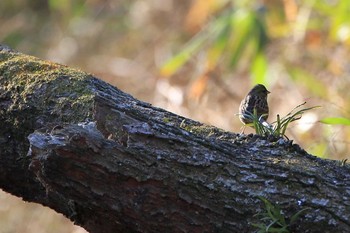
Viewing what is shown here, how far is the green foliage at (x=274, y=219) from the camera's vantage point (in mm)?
2117

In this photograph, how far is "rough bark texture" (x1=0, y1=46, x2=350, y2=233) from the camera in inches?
82.9

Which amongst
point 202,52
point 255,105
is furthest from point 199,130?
point 202,52

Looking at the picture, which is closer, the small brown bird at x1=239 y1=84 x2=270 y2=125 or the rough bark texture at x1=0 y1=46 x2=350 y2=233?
the rough bark texture at x1=0 y1=46 x2=350 y2=233

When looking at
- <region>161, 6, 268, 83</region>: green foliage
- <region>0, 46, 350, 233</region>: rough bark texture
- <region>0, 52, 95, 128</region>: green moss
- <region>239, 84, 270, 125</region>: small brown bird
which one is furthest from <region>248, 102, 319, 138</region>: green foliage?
<region>161, 6, 268, 83</region>: green foliage

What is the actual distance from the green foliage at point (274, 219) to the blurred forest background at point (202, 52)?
2.78 m

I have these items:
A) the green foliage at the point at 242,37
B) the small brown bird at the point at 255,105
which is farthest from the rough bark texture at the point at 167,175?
the green foliage at the point at 242,37

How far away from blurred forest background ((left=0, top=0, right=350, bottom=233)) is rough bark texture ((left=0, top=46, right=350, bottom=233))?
268 centimetres

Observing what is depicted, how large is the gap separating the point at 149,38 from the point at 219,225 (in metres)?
5.53

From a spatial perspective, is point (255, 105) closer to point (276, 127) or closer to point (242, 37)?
point (276, 127)

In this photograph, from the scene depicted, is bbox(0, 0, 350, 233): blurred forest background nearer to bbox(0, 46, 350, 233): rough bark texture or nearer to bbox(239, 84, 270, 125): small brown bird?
bbox(239, 84, 270, 125): small brown bird

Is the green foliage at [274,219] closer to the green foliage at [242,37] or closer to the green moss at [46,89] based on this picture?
the green moss at [46,89]

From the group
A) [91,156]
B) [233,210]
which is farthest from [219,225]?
[91,156]

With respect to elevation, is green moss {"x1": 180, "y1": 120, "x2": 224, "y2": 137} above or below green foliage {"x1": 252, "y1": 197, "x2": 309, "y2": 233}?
above

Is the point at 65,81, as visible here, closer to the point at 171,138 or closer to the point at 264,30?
the point at 171,138
